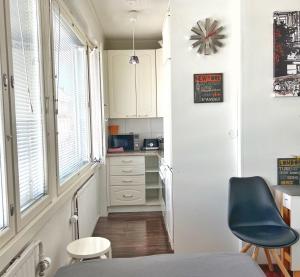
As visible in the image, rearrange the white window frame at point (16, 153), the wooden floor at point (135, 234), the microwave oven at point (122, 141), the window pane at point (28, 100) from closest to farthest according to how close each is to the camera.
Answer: the white window frame at point (16, 153)
the window pane at point (28, 100)
the wooden floor at point (135, 234)
the microwave oven at point (122, 141)

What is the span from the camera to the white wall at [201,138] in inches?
118

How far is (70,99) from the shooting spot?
117 inches

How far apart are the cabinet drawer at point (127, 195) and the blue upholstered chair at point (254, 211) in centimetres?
214

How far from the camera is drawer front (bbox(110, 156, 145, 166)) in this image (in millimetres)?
4719

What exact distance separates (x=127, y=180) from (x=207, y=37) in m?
2.52

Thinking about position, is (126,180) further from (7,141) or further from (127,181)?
(7,141)

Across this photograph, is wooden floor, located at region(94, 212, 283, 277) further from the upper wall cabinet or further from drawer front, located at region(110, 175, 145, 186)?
the upper wall cabinet

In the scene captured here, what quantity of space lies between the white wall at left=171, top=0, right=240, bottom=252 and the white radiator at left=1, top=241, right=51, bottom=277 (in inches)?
60.4

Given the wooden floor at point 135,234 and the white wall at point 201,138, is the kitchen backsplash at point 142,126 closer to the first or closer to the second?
the wooden floor at point 135,234

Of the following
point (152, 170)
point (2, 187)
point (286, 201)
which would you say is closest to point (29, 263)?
point (2, 187)

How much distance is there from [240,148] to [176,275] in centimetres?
154

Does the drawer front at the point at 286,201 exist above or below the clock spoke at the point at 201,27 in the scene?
below

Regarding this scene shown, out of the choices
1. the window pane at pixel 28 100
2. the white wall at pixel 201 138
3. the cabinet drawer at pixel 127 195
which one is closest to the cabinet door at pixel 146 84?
the cabinet drawer at pixel 127 195

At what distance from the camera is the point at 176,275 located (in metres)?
1.68
